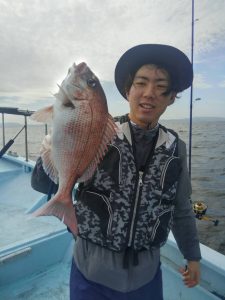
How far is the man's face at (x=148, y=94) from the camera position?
202cm

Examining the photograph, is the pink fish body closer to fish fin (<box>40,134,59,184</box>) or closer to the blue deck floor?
fish fin (<box>40,134,59,184</box>)

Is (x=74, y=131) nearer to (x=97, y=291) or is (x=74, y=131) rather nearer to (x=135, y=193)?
(x=135, y=193)

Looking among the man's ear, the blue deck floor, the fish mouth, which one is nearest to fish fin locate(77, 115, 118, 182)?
the fish mouth

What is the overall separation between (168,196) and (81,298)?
3.09 feet

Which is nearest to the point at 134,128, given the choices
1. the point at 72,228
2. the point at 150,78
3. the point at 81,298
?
the point at 150,78

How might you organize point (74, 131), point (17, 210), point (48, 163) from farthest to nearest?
point (17, 210), point (48, 163), point (74, 131)

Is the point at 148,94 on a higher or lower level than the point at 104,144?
higher

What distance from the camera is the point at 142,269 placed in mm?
2041

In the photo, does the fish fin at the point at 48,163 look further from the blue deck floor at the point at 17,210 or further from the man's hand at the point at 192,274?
the man's hand at the point at 192,274

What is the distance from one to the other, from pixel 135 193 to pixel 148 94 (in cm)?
70

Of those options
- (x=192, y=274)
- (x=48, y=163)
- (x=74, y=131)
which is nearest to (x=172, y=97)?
(x=74, y=131)

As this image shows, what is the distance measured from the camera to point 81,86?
1.70 metres

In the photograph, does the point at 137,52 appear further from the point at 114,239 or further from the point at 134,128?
the point at 114,239

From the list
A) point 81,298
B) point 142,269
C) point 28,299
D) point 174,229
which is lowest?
point 28,299
